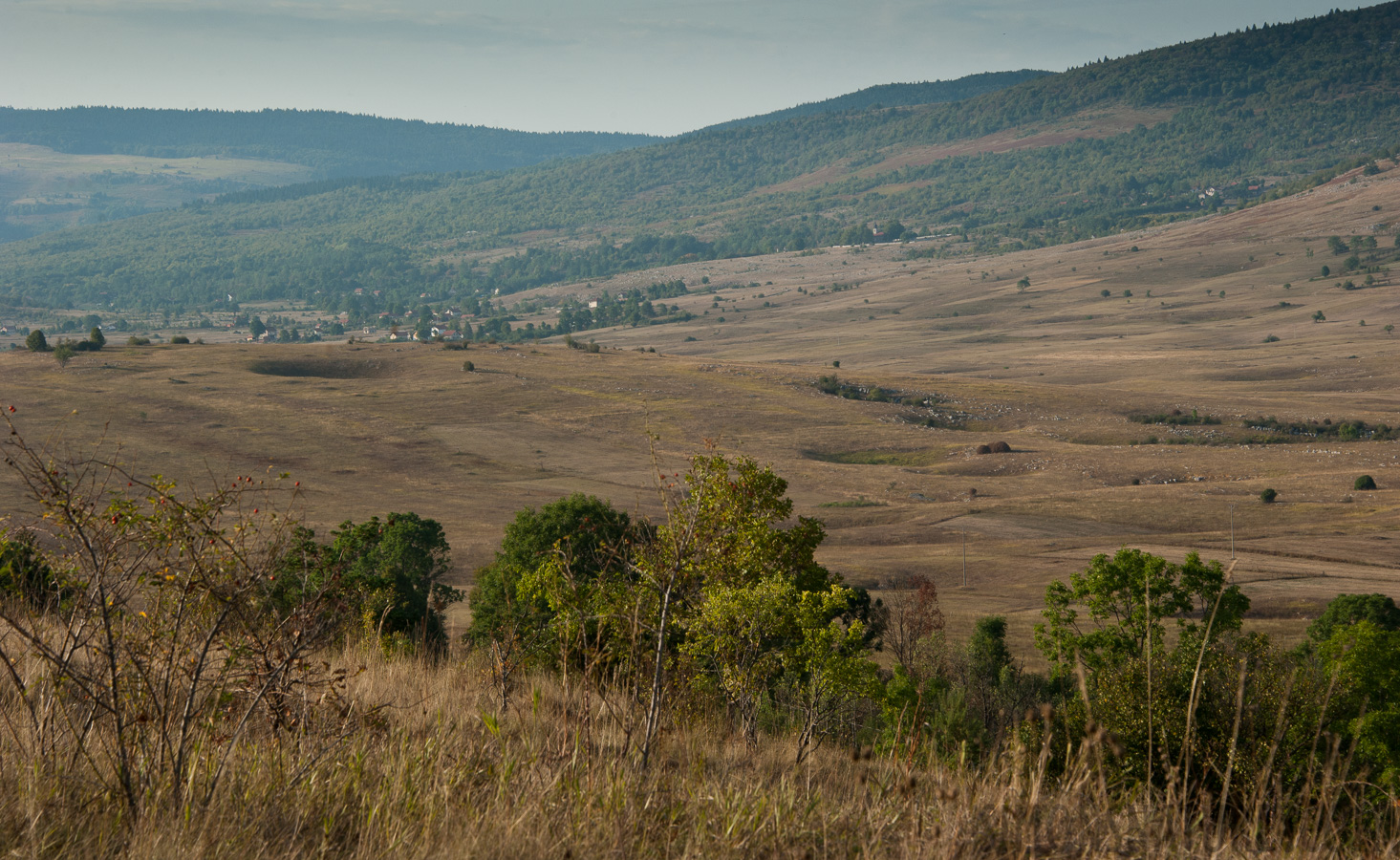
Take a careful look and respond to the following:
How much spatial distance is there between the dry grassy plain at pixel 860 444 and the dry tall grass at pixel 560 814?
46.7 meters

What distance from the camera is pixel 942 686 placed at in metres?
42.3

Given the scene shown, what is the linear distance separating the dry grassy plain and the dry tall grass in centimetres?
4672

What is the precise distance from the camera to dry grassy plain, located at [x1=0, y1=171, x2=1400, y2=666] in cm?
7394

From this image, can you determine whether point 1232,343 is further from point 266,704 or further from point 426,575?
point 266,704

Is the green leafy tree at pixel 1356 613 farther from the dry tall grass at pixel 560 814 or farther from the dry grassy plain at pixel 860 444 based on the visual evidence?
the dry tall grass at pixel 560 814

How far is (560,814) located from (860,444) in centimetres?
10769

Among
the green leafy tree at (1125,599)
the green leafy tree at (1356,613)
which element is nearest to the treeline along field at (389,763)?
the green leafy tree at (1125,599)

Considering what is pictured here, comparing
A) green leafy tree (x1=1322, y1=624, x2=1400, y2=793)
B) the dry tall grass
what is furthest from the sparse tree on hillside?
the dry tall grass

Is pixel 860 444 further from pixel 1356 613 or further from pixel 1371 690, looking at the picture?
pixel 1371 690

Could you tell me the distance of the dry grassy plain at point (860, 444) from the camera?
73.9 metres

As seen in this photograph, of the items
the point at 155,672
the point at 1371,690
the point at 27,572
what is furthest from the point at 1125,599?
the point at 155,672

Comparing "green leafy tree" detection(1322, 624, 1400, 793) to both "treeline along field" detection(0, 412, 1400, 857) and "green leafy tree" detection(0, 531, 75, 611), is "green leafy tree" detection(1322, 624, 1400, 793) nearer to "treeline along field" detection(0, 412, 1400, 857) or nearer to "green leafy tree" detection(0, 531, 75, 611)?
"treeline along field" detection(0, 412, 1400, 857)

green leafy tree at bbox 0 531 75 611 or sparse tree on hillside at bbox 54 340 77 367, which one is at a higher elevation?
green leafy tree at bbox 0 531 75 611

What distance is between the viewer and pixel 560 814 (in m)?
4.64
